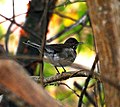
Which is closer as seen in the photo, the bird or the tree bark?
the tree bark

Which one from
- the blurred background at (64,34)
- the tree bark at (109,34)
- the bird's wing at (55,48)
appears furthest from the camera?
the blurred background at (64,34)

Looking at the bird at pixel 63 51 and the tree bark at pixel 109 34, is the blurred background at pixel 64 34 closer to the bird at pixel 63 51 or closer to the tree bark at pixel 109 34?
the bird at pixel 63 51

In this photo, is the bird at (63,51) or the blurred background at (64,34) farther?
the blurred background at (64,34)

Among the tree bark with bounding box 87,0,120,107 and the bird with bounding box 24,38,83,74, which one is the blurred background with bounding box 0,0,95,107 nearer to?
the bird with bounding box 24,38,83,74

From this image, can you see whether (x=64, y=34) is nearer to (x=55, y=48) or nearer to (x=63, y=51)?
(x=63, y=51)

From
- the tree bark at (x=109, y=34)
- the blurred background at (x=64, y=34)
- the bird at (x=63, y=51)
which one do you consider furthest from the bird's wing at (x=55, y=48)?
the tree bark at (x=109, y=34)

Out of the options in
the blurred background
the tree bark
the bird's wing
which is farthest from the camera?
the blurred background

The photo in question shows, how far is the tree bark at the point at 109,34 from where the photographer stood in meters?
1.18

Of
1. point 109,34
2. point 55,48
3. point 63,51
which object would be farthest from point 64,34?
point 109,34

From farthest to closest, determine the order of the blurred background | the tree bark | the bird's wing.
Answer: the blurred background → the bird's wing → the tree bark

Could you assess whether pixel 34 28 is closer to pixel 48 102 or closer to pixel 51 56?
pixel 51 56

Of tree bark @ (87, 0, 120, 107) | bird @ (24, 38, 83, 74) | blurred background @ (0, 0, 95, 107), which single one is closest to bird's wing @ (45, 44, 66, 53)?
bird @ (24, 38, 83, 74)

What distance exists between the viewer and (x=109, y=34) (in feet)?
3.90

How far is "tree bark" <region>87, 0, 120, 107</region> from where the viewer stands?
3.88 feet
